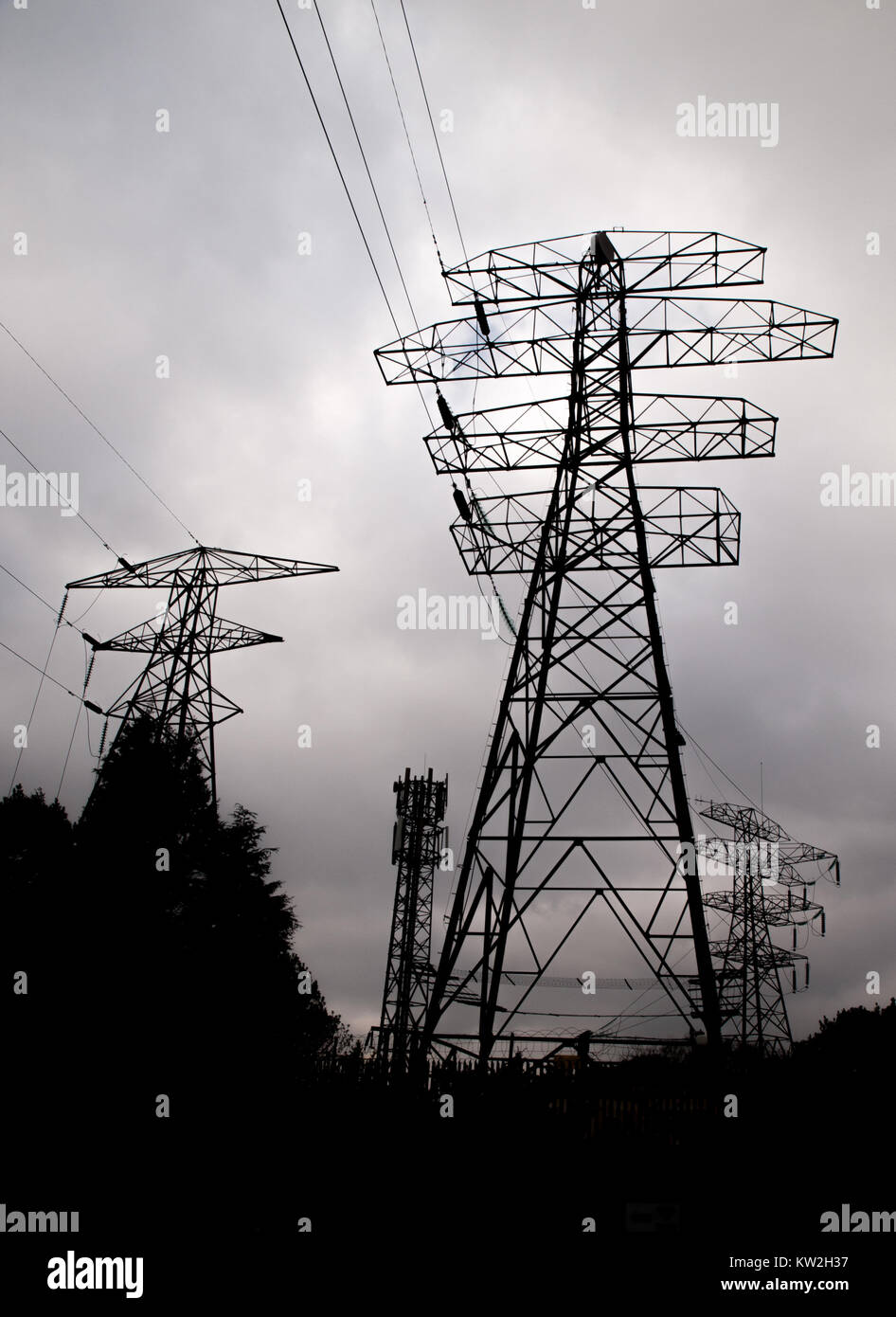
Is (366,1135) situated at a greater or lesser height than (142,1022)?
lesser

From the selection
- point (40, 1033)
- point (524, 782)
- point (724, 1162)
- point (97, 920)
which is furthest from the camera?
point (97, 920)

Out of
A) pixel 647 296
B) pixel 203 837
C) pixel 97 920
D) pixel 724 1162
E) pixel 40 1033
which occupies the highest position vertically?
pixel 647 296

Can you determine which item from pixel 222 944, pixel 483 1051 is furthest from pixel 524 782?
pixel 222 944

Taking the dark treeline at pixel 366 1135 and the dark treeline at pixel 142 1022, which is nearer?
the dark treeline at pixel 366 1135

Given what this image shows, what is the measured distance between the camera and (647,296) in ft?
48.9

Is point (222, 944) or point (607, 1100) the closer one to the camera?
point (607, 1100)

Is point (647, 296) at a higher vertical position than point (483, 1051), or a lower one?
higher

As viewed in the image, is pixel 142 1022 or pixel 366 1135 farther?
pixel 142 1022

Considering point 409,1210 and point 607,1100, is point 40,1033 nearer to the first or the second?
point 409,1210

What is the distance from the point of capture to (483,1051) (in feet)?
40.0

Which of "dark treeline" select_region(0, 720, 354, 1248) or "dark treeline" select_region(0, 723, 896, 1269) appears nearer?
"dark treeline" select_region(0, 723, 896, 1269)

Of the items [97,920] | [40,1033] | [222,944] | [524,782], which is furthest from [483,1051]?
[222,944]
